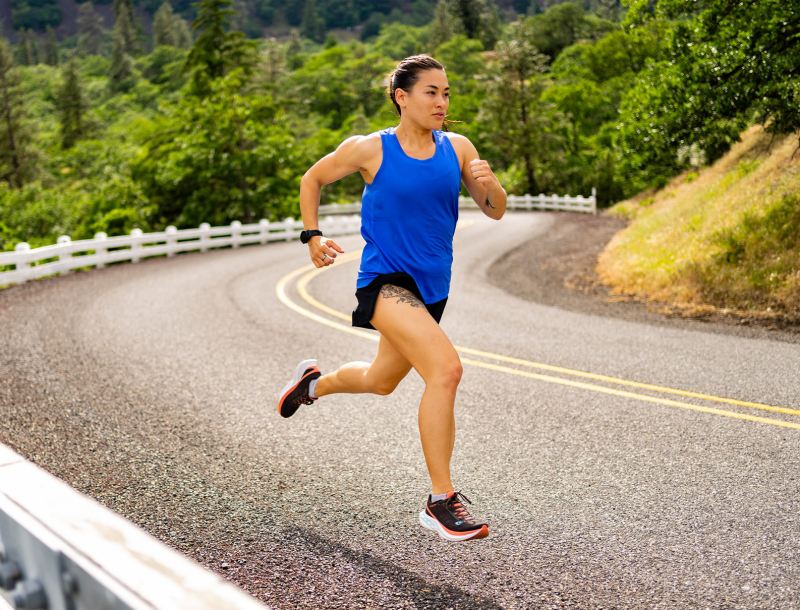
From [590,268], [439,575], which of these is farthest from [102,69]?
[439,575]

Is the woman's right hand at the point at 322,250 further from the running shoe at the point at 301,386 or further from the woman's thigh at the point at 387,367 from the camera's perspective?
the running shoe at the point at 301,386

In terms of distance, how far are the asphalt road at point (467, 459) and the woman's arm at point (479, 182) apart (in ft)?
5.42

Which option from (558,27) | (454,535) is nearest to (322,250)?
(454,535)

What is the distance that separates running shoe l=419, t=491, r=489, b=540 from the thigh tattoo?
3.17 ft

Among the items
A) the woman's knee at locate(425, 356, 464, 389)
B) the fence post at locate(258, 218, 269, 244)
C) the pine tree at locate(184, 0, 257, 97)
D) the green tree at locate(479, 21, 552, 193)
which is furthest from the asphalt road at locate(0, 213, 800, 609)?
the green tree at locate(479, 21, 552, 193)

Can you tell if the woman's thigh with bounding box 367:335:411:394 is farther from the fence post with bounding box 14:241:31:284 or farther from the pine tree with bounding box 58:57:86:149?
the pine tree with bounding box 58:57:86:149

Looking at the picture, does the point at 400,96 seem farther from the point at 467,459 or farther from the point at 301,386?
the point at 467,459

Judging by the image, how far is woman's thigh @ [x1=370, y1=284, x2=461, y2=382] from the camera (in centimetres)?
410

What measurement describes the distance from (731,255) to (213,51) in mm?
41986

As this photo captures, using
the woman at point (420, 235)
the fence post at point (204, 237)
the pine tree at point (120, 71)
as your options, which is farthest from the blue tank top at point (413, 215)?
the pine tree at point (120, 71)

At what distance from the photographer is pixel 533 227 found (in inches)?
1308

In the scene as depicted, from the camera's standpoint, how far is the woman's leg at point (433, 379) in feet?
13.4

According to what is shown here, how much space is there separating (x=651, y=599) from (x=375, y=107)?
119 metres

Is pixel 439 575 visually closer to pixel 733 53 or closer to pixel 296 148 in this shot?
pixel 733 53
